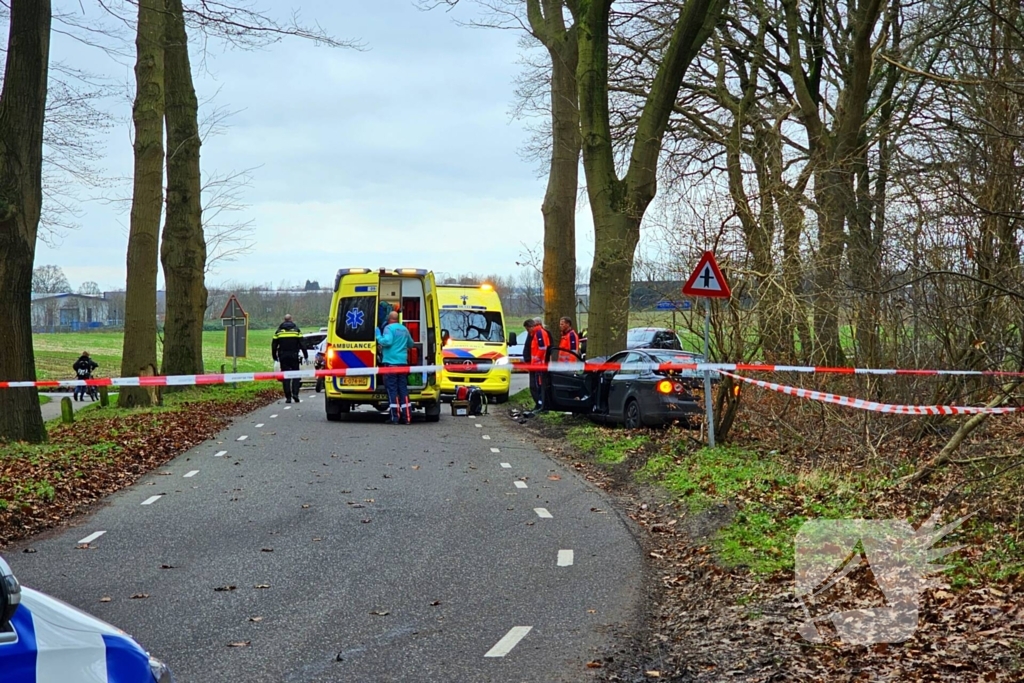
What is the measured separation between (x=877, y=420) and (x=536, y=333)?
Result: 395 inches

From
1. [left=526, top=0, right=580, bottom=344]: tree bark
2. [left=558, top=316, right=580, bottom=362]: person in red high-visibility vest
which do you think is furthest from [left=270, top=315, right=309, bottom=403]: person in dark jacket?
[left=558, top=316, right=580, bottom=362]: person in red high-visibility vest

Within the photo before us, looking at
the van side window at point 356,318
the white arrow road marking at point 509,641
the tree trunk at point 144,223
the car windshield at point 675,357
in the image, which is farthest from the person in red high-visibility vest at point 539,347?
the white arrow road marking at point 509,641

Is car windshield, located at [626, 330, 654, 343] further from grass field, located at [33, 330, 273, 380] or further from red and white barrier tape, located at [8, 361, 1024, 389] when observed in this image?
grass field, located at [33, 330, 273, 380]

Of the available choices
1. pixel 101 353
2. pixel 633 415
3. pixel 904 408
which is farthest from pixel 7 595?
pixel 101 353

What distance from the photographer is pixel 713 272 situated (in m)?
13.6

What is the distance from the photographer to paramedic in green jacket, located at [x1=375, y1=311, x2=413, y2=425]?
20719 millimetres

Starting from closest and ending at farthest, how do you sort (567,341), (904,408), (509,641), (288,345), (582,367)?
(509,641) < (904,408) < (582,367) < (567,341) < (288,345)

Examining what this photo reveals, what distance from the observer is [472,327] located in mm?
29125

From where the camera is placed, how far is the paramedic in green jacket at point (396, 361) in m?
20.7

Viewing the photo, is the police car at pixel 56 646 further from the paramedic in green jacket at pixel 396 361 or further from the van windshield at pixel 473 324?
the van windshield at pixel 473 324

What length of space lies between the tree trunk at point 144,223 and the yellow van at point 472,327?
731cm

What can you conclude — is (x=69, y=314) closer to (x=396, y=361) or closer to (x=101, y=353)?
(x=101, y=353)

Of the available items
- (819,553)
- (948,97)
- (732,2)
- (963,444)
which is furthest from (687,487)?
(732,2)

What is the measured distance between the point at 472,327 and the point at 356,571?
20809 mm
